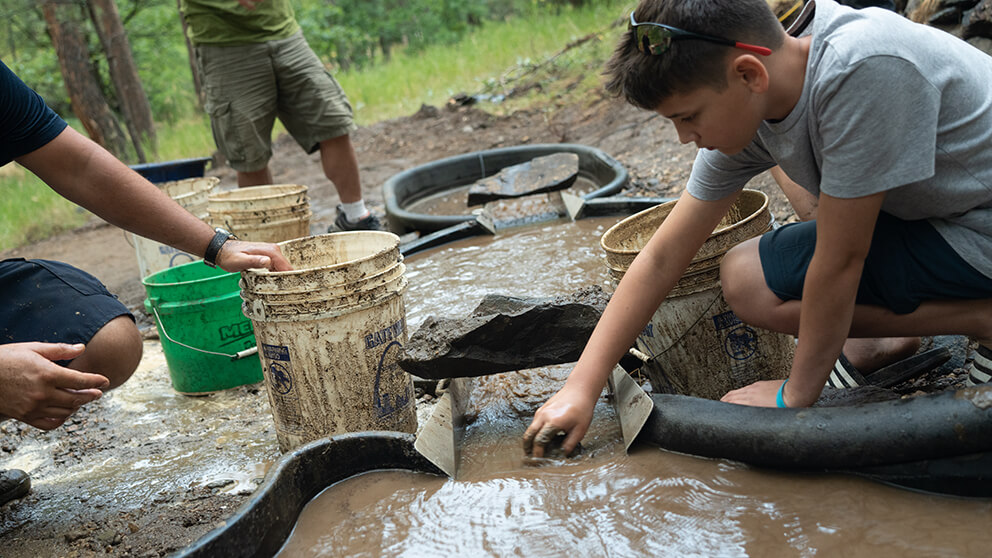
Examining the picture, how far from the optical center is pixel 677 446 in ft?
5.97

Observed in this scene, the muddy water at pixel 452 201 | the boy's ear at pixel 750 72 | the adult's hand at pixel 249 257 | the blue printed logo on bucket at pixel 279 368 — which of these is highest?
the boy's ear at pixel 750 72

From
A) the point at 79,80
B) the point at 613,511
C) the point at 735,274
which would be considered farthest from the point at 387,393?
the point at 79,80

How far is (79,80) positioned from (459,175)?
4.92 meters

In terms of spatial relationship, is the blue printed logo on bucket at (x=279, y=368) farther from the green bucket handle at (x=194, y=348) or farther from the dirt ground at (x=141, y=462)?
the green bucket handle at (x=194, y=348)

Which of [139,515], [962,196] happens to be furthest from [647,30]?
[139,515]

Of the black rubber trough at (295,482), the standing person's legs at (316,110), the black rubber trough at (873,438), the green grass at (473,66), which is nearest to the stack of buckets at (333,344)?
the black rubber trough at (295,482)

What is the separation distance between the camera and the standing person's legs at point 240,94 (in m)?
4.02

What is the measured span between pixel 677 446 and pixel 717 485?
148mm

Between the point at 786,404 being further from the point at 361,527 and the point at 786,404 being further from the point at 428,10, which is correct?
the point at 428,10

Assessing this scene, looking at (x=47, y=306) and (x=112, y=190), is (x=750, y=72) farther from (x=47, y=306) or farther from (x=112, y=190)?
(x=47, y=306)

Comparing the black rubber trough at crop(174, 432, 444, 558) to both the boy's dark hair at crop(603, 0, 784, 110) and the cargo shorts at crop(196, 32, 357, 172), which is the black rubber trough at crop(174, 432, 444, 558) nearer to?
the boy's dark hair at crop(603, 0, 784, 110)

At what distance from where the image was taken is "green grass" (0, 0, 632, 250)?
25.8 ft

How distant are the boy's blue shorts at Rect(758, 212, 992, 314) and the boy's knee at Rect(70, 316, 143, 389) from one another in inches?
76.1

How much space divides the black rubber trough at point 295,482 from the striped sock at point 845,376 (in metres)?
1.16
